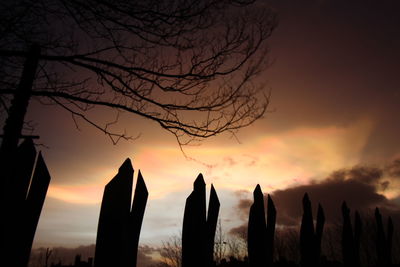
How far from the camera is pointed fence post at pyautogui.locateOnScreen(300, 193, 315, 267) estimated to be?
150 inches

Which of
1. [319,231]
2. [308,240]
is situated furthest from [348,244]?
[308,240]

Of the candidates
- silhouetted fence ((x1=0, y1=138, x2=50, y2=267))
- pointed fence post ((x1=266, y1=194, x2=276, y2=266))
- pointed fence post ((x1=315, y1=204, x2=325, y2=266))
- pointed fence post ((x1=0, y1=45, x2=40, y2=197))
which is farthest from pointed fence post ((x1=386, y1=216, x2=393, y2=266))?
pointed fence post ((x1=0, y1=45, x2=40, y2=197))

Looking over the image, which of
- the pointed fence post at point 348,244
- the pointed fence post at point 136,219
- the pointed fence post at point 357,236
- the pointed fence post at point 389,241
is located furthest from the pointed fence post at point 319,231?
the pointed fence post at point 136,219

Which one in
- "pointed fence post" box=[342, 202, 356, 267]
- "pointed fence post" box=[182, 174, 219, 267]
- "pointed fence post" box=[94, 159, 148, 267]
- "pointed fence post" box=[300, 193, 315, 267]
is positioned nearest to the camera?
"pointed fence post" box=[94, 159, 148, 267]

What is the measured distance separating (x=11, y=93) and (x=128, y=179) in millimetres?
2294

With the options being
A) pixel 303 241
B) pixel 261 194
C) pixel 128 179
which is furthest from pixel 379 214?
pixel 128 179

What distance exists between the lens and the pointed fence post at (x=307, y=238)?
3.80m

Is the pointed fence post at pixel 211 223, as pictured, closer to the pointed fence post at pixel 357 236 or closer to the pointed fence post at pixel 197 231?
the pointed fence post at pixel 197 231

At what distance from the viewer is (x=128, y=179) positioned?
2529 millimetres

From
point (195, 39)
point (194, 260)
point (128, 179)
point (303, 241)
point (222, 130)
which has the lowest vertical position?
point (194, 260)

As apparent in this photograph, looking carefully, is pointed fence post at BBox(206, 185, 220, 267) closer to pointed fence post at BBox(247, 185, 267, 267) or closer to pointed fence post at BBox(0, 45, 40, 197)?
pointed fence post at BBox(247, 185, 267, 267)

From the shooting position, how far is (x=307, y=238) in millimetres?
3859

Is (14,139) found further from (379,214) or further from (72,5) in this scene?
(379,214)

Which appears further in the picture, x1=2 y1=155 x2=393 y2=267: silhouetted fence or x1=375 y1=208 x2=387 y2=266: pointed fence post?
x1=375 y1=208 x2=387 y2=266: pointed fence post
